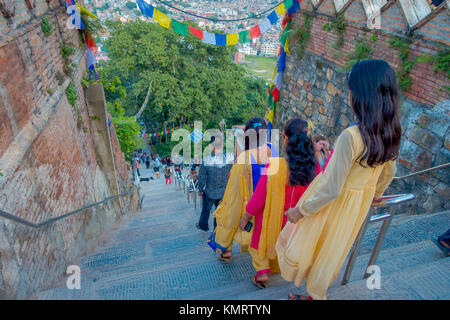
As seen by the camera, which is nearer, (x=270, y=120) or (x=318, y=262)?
(x=318, y=262)

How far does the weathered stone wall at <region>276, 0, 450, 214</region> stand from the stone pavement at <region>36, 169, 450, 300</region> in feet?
2.21

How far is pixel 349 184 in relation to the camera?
5.52 ft

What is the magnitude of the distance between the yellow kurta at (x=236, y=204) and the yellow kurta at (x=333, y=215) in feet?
2.61

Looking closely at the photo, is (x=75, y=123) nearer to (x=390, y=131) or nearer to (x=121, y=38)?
(x=390, y=131)

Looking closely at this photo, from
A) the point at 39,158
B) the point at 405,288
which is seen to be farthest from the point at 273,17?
the point at 405,288

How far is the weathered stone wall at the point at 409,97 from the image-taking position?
346cm

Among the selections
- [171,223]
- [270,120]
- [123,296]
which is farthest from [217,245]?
[270,120]

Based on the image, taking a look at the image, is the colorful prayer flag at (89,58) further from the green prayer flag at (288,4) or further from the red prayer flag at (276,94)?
the red prayer flag at (276,94)

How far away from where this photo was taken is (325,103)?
567 centimetres

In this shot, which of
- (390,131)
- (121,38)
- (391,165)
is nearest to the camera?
(390,131)

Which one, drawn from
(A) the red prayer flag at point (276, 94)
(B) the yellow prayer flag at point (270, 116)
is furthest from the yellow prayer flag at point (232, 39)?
(B) the yellow prayer flag at point (270, 116)

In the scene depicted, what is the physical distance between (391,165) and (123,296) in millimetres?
2258

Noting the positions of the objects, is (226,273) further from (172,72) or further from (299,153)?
(172,72)
